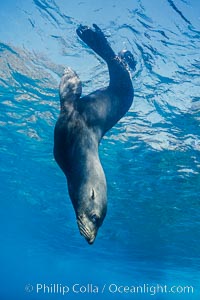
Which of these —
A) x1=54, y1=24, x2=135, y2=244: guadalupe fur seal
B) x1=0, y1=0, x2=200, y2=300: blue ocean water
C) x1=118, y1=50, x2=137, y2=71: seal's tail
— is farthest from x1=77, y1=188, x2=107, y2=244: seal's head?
x1=0, y1=0, x2=200, y2=300: blue ocean water

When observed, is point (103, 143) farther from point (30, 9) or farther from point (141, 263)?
point (141, 263)

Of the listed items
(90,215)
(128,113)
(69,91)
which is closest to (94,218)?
(90,215)

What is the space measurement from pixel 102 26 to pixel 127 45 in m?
1.05

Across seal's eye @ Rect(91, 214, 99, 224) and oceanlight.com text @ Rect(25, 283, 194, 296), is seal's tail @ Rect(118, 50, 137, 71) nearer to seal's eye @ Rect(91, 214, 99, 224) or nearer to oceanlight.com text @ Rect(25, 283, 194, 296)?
seal's eye @ Rect(91, 214, 99, 224)

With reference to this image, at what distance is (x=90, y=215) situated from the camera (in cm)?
336

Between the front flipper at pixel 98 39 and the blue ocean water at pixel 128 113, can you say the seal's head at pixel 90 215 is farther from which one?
the blue ocean water at pixel 128 113

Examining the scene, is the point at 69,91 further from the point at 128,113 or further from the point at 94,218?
the point at 128,113

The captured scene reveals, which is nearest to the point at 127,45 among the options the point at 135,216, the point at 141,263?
the point at 135,216

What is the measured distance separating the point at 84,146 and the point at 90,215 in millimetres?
896

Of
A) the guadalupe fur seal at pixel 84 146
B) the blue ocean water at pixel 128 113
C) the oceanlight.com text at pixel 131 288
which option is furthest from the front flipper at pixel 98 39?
the oceanlight.com text at pixel 131 288

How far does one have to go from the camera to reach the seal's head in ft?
10.9

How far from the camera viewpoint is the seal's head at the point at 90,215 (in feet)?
10.9

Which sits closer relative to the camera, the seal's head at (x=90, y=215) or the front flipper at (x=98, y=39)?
the seal's head at (x=90, y=215)

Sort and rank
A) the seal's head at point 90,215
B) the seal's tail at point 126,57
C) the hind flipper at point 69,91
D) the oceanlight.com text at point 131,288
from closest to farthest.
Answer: the seal's head at point 90,215, the hind flipper at point 69,91, the seal's tail at point 126,57, the oceanlight.com text at point 131,288
